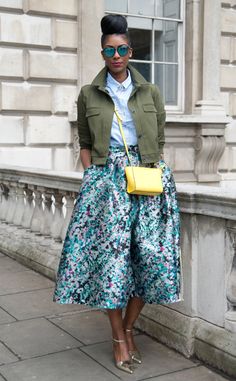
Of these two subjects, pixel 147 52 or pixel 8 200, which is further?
pixel 147 52

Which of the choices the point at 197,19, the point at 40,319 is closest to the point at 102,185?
the point at 40,319

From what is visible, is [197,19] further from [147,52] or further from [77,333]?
[77,333]

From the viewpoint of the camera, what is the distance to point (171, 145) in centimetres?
1030

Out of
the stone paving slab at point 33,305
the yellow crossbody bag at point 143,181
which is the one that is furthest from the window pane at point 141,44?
the yellow crossbody bag at point 143,181

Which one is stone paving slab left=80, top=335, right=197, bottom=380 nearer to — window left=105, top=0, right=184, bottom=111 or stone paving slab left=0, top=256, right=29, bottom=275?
stone paving slab left=0, top=256, right=29, bottom=275

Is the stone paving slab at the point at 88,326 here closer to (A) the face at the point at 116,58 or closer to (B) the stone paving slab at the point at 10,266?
(B) the stone paving slab at the point at 10,266

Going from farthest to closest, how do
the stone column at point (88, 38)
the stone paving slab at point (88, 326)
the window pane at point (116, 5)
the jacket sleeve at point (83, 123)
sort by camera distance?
the window pane at point (116, 5)
the stone column at point (88, 38)
the stone paving slab at point (88, 326)
the jacket sleeve at point (83, 123)

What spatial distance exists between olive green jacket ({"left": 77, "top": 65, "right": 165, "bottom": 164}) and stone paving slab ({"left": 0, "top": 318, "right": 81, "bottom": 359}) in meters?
1.25

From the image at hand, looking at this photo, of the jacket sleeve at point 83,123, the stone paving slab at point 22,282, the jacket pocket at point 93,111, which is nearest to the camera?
the jacket pocket at point 93,111

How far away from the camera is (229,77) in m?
10.9

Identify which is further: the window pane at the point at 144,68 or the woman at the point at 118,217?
the window pane at the point at 144,68

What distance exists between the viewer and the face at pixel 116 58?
131 inches

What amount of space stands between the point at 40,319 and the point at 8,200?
2782 mm

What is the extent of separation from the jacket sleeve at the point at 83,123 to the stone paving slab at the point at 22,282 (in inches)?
79.8
